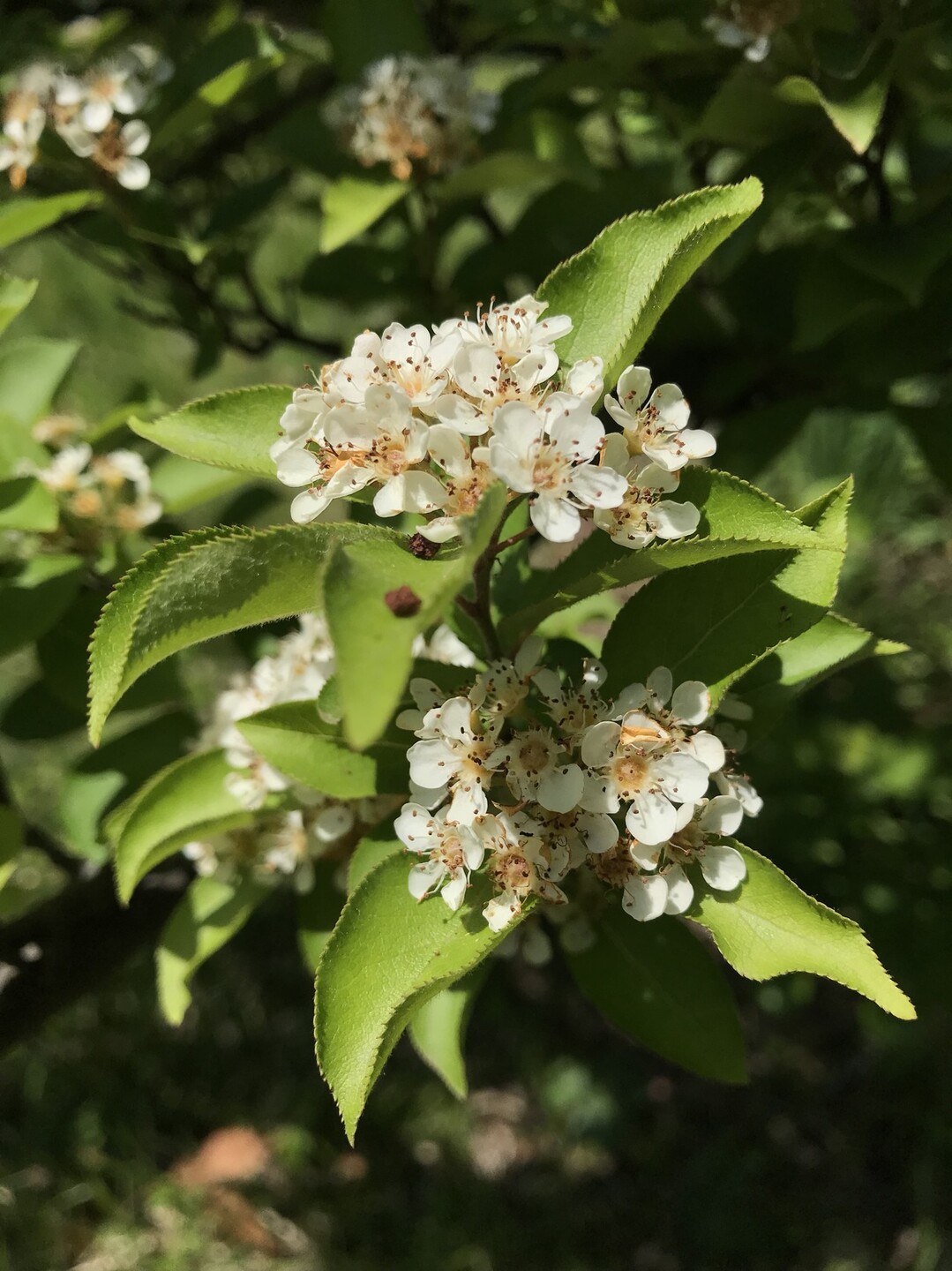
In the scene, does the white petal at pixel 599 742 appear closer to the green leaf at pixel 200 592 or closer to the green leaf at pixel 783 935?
the green leaf at pixel 783 935

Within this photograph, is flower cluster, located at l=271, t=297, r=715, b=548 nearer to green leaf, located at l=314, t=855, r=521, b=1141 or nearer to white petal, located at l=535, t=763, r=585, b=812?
white petal, located at l=535, t=763, r=585, b=812

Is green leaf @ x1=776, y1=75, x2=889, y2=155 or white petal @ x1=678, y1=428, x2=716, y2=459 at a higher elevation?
green leaf @ x1=776, y1=75, x2=889, y2=155

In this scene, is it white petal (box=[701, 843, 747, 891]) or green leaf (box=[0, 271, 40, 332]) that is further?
green leaf (box=[0, 271, 40, 332])

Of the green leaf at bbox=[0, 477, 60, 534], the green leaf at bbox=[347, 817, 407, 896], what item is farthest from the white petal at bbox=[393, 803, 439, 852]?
the green leaf at bbox=[0, 477, 60, 534]

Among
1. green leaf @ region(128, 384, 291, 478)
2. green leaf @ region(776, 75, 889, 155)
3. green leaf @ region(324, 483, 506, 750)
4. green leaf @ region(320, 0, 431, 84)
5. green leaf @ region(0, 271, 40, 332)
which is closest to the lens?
green leaf @ region(324, 483, 506, 750)

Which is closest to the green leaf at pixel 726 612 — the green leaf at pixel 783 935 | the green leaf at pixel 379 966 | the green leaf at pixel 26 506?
the green leaf at pixel 783 935

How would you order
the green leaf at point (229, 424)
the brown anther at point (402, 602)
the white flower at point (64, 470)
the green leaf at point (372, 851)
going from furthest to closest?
1. the white flower at point (64, 470)
2. the green leaf at point (372, 851)
3. the green leaf at point (229, 424)
4. the brown anther at point (402, 602)

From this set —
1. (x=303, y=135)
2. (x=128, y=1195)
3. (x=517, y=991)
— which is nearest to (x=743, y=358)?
(x=303, y=135)

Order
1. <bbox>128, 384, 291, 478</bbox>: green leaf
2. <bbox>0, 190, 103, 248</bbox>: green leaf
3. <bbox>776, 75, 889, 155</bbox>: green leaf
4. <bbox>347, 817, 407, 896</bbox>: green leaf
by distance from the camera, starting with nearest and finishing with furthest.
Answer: <bbox>128, 384, 291, 478</bbox>: green leaf → <bbox>347, 817, 407, 896</bbox>: green leaf → <bbox>776, 75, 889, 155</bbox>: green leaf → <bbox>0, 190, 103, 248</bbox>: green leaf
